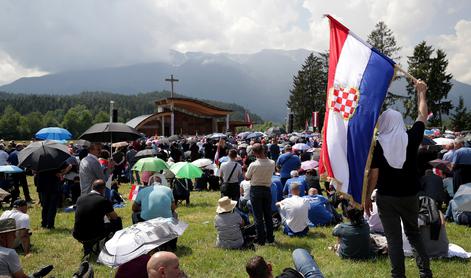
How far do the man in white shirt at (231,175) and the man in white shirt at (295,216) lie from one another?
1908 millimetres

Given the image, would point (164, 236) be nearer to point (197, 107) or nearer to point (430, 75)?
point (430, 75)

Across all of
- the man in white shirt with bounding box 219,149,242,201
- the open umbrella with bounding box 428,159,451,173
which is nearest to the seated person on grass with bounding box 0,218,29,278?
the man in white shirt with bounding box 219,149,242,201

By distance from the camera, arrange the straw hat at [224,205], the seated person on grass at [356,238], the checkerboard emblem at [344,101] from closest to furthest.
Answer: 1. the checkerboard emblem at [344,101]
2. the seated person on grass at [356,238]
3. the straw hat at [224,205]

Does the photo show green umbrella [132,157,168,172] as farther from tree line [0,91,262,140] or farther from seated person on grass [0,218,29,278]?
tree line [0,91,262,140]

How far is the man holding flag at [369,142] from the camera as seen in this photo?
4.29 metres

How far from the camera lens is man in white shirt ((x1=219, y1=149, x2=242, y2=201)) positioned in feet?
32.3

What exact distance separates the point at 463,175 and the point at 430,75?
45593 millimetres

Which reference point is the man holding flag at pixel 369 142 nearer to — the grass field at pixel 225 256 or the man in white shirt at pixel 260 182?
the grass field at pixel 225 256

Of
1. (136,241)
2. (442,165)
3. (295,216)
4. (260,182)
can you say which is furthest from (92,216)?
(442,165)

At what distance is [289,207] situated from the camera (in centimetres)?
822

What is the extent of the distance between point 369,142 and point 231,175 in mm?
5928

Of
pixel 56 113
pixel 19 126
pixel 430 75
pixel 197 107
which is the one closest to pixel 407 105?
pixel 430 75

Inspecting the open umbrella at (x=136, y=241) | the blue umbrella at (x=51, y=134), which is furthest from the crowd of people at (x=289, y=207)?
the blue umbrella at (x=51, y=134)

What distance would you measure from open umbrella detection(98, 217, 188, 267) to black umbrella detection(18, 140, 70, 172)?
4.88 meters
